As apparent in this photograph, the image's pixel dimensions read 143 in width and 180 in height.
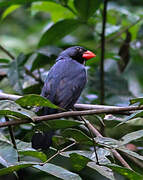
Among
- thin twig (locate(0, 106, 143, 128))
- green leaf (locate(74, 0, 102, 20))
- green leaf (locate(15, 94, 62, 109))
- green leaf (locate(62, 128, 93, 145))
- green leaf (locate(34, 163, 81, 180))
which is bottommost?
green leaf (locate(34, 163, 81, 180))

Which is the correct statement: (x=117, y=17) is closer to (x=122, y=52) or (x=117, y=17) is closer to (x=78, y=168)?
(x=122, y=52)

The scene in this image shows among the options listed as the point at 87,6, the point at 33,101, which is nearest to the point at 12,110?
the point at 33,101

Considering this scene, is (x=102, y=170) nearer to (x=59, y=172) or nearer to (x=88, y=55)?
(x=59, y=172)

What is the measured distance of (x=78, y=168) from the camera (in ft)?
5.96

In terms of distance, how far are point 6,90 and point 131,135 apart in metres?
2.06

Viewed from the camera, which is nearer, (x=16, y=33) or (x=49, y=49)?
(x=49, y=49)

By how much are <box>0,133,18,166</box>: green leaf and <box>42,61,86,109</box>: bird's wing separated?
92 cm

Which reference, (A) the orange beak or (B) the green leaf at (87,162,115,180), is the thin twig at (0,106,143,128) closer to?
(B) the green leaf at (87,162,115,180)

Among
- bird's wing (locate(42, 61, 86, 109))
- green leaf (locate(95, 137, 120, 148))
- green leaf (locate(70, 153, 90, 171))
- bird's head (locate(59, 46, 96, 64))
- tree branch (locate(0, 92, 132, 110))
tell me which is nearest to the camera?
green leaf (locate(70, 153, 90, 171))

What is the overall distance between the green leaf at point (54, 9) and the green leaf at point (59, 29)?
314 mm

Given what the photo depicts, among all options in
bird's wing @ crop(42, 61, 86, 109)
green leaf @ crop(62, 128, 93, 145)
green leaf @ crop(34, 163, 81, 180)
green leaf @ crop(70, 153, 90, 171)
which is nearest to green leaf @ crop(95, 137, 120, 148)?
green leaf @ crop(62, 128, 93, 145)

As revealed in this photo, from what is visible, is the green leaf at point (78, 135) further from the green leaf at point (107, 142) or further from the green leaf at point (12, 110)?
the green leaf at point (12, 110)

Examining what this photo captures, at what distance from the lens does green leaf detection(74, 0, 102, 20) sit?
3.31 m

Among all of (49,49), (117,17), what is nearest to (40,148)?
(49,49)
